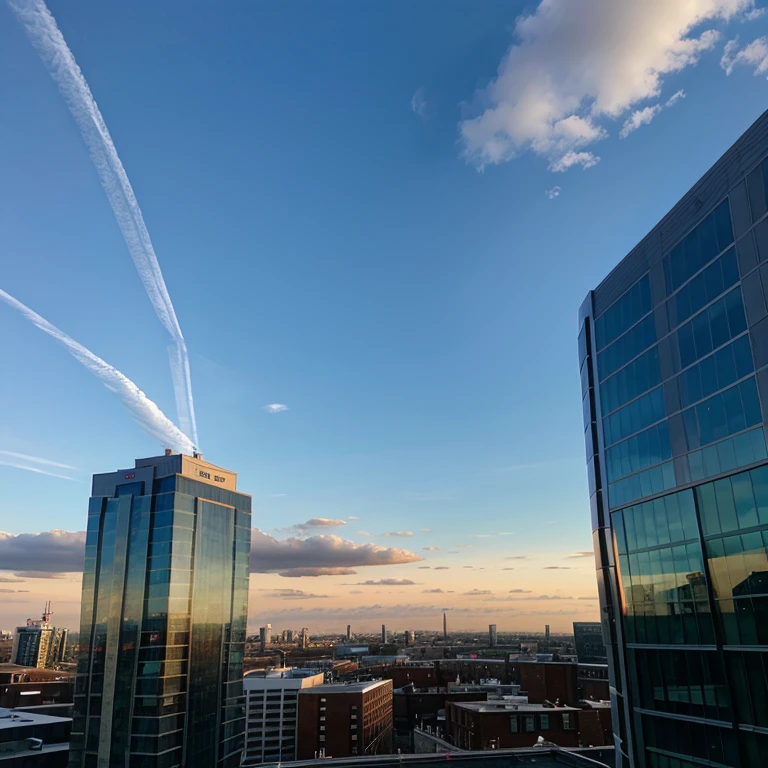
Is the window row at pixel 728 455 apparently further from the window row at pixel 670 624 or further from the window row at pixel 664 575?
the window row at pixel 670 624

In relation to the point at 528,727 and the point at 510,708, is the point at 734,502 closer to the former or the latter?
the point at 510,708

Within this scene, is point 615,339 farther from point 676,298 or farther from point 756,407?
point 756,407

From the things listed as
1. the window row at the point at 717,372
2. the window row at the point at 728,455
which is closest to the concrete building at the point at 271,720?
the window row at the point at 728,455

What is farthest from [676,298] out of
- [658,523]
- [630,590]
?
[630,590]

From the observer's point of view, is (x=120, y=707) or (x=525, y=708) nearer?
(x=120, y=707)

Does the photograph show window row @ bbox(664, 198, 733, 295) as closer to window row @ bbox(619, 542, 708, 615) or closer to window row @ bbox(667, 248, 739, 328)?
window row @ bbox(667, 248, 739, 328)

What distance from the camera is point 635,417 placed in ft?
131

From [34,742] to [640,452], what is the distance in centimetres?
7353

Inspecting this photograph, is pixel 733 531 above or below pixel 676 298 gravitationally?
below

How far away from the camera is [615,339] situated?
43250 millimetres

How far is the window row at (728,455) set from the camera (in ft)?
95.0

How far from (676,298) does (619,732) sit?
93.9 ft

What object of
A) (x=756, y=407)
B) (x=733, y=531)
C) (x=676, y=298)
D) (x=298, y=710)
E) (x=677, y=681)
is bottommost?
(x=298, y=710)

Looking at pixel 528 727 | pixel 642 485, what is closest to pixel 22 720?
pixel 528 727
